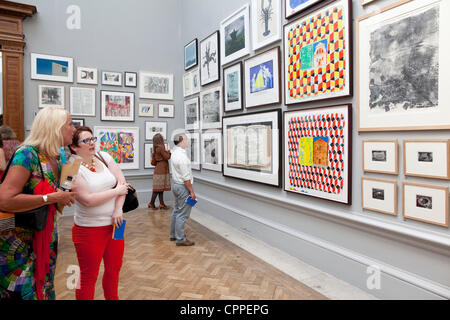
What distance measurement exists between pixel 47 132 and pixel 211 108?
475cm

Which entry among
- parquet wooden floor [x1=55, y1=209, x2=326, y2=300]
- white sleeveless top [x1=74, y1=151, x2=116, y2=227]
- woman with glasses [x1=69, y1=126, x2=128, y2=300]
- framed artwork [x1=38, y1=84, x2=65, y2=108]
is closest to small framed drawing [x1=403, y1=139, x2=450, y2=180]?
parquet wooden floor [x1=55, y1=209, x2=326, y2=300]

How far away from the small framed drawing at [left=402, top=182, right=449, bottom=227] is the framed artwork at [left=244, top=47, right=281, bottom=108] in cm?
227

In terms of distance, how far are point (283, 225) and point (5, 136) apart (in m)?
3.94

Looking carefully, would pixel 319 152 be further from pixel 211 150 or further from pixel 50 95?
pixel 50 95

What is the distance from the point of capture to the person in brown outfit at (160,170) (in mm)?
7297

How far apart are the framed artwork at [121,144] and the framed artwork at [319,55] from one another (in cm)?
487

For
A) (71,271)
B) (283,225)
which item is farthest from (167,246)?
(283,225)

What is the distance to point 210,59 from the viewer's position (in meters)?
6.48

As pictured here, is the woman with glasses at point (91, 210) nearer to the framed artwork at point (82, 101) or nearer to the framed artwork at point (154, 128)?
the framed artwork at point (82, 101)

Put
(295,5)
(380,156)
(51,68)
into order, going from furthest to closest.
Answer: (51,68)
(295,5)
(380,156)

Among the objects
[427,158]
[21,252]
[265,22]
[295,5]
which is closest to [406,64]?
[427,158]

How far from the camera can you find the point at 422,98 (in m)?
2.60

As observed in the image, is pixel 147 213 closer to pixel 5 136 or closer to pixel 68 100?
pixel 68 100

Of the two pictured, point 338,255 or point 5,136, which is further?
point 5,136
